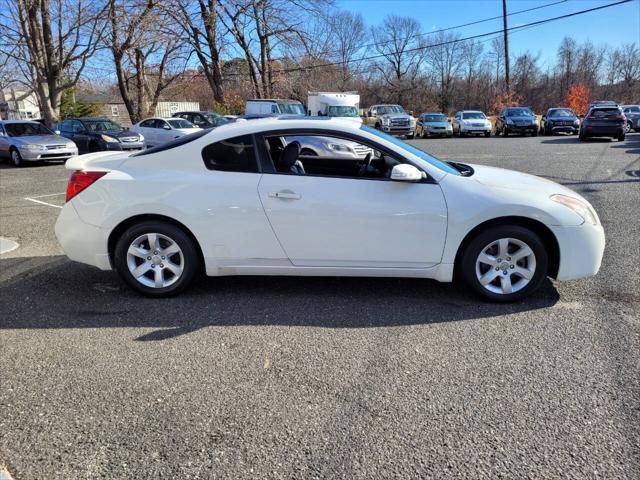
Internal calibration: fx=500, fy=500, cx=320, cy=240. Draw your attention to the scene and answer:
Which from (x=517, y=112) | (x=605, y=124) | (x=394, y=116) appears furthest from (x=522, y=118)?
(x=394, y=116)

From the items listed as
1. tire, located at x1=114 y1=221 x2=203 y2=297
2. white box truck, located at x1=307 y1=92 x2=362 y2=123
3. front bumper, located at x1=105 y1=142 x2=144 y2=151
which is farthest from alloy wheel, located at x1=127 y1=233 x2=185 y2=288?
white box truck, located at x1=307 y1=92 x2=362 y2=123

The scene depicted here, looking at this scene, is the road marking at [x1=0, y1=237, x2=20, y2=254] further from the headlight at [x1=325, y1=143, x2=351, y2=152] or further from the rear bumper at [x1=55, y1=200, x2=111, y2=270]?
the headlight at [x1=325, y1=143, x2=351, y2=152]

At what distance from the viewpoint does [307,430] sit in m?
2.61

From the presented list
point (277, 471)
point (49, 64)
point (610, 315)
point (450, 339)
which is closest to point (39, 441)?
point (277, 471)

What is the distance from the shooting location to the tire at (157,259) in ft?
14.1

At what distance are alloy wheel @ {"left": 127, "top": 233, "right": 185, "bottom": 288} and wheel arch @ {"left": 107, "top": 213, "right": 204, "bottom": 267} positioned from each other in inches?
6.0

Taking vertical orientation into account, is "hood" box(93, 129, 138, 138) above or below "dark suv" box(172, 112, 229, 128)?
below

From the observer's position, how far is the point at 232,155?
170 inches

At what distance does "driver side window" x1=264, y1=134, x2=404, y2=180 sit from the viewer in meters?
4.33

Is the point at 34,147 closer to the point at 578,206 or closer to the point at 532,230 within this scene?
the point at 532,230

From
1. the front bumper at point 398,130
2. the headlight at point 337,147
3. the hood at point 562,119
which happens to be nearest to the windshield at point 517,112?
the hood at point 562,119

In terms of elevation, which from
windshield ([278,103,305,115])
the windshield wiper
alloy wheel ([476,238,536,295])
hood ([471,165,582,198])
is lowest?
alloy wheel ([476,238,536,295])

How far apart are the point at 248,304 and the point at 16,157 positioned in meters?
15.7

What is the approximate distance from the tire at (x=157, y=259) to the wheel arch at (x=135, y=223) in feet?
0.10
